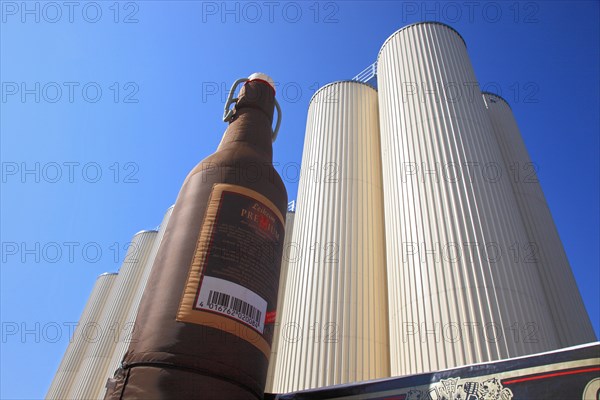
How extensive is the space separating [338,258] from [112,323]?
2166cm

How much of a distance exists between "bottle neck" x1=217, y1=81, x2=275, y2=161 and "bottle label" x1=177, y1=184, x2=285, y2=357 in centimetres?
67

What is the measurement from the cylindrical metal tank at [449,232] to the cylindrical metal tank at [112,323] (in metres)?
18.5

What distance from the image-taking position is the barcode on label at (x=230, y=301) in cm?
269

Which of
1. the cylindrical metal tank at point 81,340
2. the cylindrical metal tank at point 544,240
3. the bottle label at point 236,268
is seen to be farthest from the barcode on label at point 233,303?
the cylindrical metal tank at point 81,340

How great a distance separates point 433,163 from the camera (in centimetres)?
1056

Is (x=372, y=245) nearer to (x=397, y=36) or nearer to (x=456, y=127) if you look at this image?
(x=456, y=127)

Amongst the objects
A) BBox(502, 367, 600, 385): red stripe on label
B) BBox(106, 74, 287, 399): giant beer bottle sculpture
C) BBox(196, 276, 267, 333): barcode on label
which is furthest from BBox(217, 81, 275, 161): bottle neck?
BBox(502, 367, 600, 385): red stripe on label

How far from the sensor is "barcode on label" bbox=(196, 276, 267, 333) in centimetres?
269

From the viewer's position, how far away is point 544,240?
45.2 ft

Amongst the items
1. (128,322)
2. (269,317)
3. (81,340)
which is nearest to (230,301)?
(269,317)

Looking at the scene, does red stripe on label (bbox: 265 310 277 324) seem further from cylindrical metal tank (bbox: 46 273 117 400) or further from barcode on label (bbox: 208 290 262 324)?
cylindrical metal tank (bbox: 46 273 117 400)

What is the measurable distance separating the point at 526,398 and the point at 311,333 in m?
8.75

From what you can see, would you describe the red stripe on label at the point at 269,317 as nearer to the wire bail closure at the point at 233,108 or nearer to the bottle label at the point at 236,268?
the bottle label at the point at 236,268

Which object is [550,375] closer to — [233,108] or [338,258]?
[233,108]
